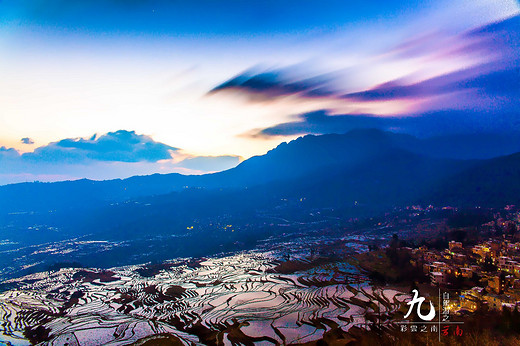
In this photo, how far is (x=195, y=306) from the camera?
101 ft

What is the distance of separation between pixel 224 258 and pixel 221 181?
120 meters

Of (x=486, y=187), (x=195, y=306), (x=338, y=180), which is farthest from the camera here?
(x=338, y=180)

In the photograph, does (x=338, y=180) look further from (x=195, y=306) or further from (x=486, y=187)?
(x=195, y=306)

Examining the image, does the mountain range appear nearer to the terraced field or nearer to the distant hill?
the distant hill

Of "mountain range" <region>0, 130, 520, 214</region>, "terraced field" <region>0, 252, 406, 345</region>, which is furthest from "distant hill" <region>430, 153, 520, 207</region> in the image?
"terraced field" <region>0, 252, 406, 345</region>

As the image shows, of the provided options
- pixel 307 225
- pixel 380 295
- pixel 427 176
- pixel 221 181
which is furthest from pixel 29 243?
pixel 427 176

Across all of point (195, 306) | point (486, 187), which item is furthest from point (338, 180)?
point (195, 306)

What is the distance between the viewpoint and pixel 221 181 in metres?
176

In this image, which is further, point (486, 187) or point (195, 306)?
point (486, 187)

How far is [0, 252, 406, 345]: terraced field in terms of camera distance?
24.2 meters

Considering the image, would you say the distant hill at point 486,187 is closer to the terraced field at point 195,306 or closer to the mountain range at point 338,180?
the mountain range at point 338,180

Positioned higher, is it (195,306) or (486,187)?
(486,187)

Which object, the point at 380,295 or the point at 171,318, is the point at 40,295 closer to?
the point at 171,318

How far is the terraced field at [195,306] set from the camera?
2422cm
